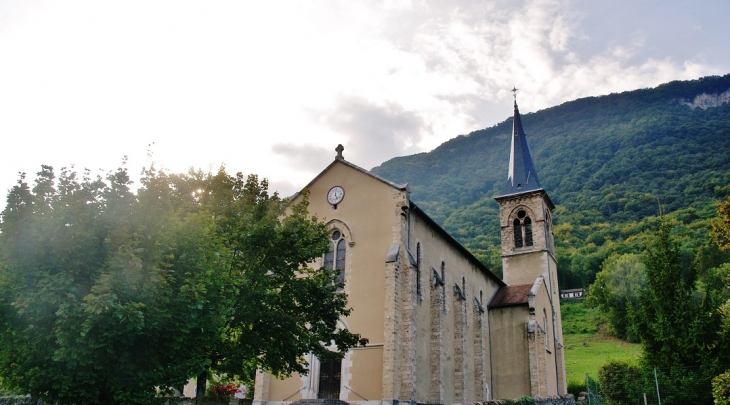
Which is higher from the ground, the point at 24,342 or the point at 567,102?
the point at 567,102

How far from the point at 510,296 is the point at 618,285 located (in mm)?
40282

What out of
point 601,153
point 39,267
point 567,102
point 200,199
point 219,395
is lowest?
point 219,395

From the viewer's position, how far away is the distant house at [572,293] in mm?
79312

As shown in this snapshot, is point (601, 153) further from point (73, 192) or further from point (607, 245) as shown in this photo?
point (73, 192)

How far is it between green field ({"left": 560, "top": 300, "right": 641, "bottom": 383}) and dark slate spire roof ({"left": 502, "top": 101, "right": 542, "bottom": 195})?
13889mm

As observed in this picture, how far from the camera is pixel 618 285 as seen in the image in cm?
6506

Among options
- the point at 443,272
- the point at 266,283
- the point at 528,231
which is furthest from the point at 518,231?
the point at 266,283

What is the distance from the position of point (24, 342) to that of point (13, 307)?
2.43 ft

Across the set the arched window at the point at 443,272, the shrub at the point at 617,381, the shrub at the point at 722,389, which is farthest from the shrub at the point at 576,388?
the shrub at the point at 722,389

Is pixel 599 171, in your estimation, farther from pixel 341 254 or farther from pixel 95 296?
pixel 95 296

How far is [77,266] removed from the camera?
10.4 metres

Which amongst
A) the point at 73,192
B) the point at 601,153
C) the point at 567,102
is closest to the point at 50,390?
the point at 73,192

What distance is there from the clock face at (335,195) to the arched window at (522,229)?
60.6 ft

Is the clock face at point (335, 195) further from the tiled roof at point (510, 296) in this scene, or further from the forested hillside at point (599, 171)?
the forested hillside at point (599, 171)
